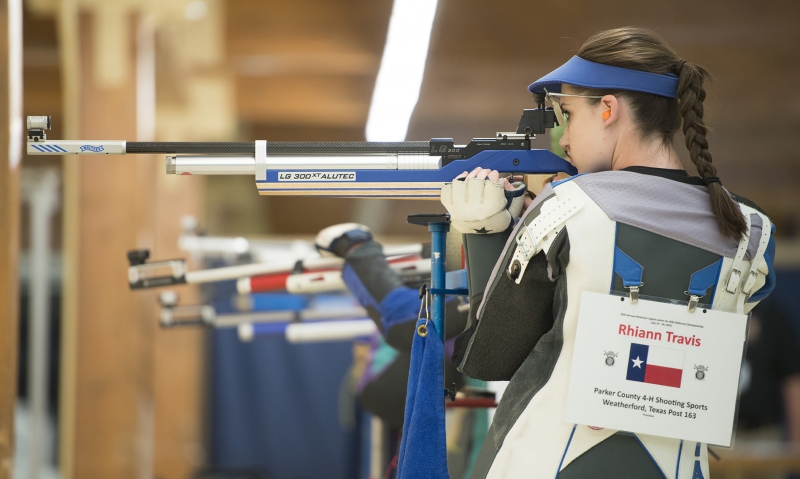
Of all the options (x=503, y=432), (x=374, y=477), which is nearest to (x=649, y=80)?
(x=503, y=432)

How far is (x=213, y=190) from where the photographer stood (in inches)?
464

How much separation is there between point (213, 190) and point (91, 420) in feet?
25.5

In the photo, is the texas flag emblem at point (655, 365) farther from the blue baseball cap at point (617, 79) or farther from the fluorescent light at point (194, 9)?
the fluorescent light at point (194, 9)

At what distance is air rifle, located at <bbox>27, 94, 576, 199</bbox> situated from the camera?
1763 mm

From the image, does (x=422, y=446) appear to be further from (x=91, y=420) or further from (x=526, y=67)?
(x=526, y=67)

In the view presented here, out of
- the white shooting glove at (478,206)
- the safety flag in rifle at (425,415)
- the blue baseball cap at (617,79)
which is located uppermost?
the blue baseball cap at (617,79)

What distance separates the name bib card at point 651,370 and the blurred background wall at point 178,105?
19.1 inches

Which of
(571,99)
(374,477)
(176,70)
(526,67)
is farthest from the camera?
(526,67)

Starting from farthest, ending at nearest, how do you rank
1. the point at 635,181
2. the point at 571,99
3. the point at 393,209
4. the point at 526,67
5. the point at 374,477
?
the point at 393,209, the point at 526,67, the point at 374,477, the point at 571,99, the point at 635,181

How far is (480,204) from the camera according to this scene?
1.59 m

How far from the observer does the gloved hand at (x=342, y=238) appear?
2439 mm

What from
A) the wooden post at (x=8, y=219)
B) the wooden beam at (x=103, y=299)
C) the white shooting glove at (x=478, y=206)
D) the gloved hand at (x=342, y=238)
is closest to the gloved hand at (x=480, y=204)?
the white shooting glove at (x=478, y=206)

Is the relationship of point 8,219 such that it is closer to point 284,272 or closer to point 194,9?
point 284,272

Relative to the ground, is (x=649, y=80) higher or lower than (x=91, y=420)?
higher
